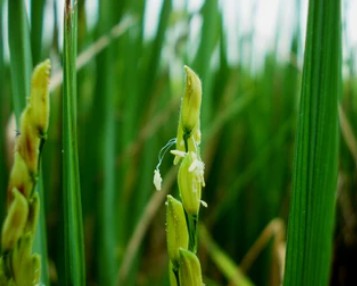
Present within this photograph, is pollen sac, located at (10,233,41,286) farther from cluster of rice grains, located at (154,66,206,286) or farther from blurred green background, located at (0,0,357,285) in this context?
blurred green background, located at (0,0,357,285)

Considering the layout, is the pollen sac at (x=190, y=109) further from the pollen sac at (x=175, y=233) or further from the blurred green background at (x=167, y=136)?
the blurred green background at (x=167, y=136)

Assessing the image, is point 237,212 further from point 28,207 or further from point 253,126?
point 28,207

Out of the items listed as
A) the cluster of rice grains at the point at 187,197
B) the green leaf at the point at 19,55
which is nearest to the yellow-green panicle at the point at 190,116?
the cluster of rice grains at the point at 187,197

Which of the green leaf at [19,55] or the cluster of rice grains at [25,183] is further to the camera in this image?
the green leaf at [19,55]

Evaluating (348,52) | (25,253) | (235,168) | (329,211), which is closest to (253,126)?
(235,168)

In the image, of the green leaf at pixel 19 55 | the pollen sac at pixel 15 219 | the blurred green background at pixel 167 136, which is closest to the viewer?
the pollen sac at pixel 15 219

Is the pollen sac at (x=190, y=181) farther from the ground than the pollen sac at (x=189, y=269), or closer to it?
farther from the ground

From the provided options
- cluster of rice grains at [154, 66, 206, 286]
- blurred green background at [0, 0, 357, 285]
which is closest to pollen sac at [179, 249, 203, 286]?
cluster of rice grains at [154, 66, 206, 286]
